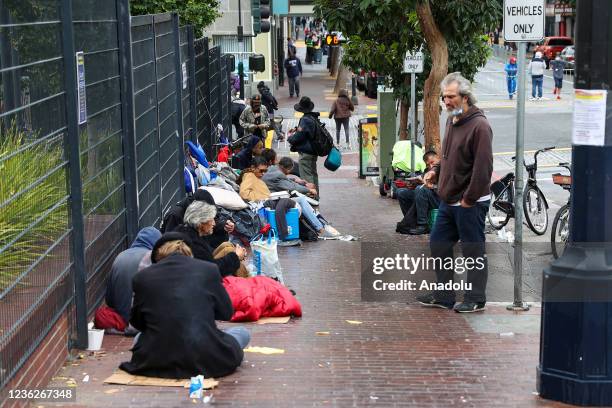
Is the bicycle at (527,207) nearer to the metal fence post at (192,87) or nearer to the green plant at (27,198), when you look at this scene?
the metal fence post at (192,87)

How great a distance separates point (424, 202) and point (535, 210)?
157 centimetres

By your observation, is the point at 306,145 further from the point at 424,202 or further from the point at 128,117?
the point at 128,117

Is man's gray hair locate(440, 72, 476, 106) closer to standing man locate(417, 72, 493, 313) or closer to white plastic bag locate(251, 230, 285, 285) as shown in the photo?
standing man locate(417, 72, 493, 313)

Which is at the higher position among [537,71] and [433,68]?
[433,68]

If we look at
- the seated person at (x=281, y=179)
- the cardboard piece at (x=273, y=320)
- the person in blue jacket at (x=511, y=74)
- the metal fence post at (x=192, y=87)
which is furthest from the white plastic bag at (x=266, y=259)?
the person in blue jacket at (x=511, y=74)

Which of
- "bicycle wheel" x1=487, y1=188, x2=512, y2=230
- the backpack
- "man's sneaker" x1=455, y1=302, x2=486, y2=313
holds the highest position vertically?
the backpack

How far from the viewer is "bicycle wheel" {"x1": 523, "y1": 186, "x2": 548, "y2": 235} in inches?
587

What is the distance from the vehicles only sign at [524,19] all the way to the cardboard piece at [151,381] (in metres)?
4.29

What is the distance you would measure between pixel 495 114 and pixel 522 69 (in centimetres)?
2754

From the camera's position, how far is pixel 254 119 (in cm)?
2345

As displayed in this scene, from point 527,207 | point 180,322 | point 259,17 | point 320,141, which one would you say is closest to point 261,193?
point 320,141

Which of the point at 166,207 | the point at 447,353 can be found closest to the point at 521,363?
the point at 447,353

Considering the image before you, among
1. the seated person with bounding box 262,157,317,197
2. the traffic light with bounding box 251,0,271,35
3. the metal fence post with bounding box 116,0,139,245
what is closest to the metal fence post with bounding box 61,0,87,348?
the metal fence post with bounding box 116,0,139,245

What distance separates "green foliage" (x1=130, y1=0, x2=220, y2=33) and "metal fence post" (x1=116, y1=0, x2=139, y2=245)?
43.7 feet
